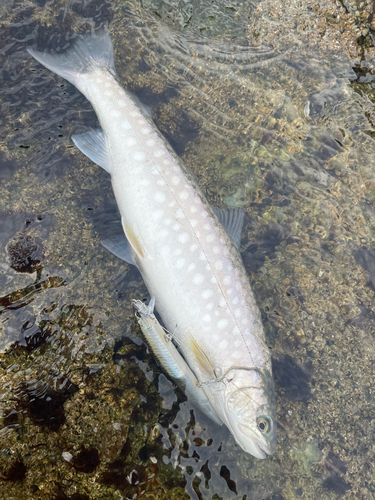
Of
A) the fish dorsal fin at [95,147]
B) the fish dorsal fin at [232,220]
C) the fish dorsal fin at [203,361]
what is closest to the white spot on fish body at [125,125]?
the fish dorsal fin at [95,147]

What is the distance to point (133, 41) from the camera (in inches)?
162

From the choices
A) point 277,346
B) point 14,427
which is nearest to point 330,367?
point 277,346

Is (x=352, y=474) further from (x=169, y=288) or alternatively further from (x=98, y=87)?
(x=98, y=87)

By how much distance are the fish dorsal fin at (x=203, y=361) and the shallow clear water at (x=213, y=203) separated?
428 mm

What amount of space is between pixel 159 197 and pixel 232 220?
981mm

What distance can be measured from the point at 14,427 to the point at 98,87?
3.70m

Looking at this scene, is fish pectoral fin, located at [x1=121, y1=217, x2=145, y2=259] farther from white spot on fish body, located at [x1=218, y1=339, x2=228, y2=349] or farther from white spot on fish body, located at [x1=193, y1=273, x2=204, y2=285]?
white spot on fish body, located at [x1=218, y1=339, x2=228, y2=349]

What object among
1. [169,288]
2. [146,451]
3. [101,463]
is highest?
[169,288]

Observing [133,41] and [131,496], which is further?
[133,41]

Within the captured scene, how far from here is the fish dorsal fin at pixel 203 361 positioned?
11.0 ft

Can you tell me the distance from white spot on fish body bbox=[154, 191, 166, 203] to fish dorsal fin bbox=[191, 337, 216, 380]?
162 cm

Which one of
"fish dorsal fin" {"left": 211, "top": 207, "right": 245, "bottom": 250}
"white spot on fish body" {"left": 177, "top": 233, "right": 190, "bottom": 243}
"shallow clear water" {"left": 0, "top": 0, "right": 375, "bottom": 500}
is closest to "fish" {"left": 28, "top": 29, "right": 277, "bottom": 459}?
"white spot on fish body" {"left": 177, "top": 233, "right": 190, "bottom": 243}

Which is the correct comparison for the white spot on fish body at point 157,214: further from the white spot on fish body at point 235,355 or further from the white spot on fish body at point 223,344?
the white spot on fish body at point 235,355

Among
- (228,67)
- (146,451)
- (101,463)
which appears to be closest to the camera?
(101,463)
